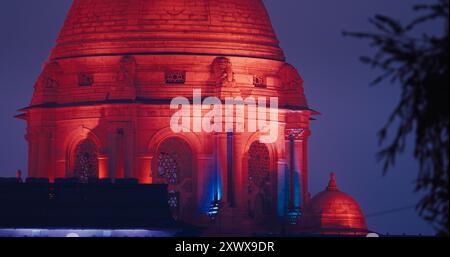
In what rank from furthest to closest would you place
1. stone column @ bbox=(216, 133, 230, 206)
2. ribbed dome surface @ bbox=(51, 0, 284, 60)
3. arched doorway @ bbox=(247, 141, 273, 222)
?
arched doorway @ bbox=(247, 141, 273, 222)
ribbed dome surface @ bbox=(51, 0, 284, 60)
stone column @ bbox=(216, 133, 230, 206)

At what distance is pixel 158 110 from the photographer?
114 m

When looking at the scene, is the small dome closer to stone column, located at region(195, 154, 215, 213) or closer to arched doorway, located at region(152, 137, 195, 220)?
stone column, located at region(195, 154, 215, 213)

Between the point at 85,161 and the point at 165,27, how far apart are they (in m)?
10.3

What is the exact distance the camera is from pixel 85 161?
120 m

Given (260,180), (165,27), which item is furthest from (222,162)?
(165,27)

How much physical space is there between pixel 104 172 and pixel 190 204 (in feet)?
18.5

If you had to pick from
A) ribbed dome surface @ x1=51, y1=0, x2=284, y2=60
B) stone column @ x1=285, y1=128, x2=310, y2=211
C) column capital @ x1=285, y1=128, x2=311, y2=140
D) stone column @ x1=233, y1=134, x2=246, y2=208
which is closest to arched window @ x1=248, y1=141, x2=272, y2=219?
stone column @ x1=285, y1=128, x2=310, y2=211

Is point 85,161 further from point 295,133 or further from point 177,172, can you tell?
point 295,133

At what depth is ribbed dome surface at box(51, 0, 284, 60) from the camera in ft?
382

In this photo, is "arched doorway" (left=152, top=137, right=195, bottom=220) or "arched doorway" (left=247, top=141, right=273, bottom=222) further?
"arched doorway" (left=247, top=141, right=273, bottom=222)

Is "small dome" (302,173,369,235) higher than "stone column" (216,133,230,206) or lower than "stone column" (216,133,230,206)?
lower

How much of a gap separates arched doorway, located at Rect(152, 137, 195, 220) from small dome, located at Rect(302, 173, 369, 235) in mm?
7294
